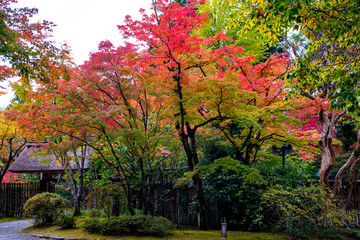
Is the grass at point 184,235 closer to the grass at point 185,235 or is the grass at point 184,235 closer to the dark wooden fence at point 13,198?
the grass at point 185,235

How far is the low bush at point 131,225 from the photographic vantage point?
697 cm

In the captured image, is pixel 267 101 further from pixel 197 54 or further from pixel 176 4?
pixel 176 4

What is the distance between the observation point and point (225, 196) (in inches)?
316

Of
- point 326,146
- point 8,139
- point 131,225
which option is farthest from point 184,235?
point 8,139

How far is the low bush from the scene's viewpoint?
22.9 ft

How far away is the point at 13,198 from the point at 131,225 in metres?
9.63

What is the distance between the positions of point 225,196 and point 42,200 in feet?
19.4

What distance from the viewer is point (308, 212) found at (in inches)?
264

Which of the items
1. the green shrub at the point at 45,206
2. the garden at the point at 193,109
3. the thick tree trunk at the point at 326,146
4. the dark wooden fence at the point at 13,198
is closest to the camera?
the garden at the point at 193,109

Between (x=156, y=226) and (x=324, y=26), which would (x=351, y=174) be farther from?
(x=156, y=226)

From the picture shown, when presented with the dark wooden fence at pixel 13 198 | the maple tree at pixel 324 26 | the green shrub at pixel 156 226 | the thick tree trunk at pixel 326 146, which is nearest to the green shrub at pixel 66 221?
the green shrub at pixel 156 226

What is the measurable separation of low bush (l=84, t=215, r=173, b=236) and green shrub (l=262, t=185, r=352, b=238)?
2.75m

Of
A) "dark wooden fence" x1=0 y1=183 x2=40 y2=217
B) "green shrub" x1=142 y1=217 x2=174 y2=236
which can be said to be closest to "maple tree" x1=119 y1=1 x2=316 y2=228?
"green shrub" x1=142 y1=217 x2=174 y2=236

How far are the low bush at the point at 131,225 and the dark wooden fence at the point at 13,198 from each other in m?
8.38
